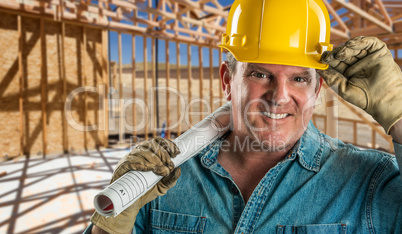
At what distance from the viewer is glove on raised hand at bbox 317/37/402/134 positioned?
3.83 ft

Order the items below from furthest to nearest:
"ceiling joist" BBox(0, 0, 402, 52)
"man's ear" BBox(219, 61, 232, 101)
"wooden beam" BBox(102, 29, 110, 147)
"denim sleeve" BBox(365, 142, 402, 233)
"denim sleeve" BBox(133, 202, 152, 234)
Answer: "wooden beam" BBox(102, 29, 110, 147) → "ceiling joist" BBox(0, 0, 402, 52) → "man's ear" BBox(219, 61, 232, 101) → "denim sleeve" BBox(133, 202, 152, 234) → "denim sleeve" BBox(365, 142, 402, 233)

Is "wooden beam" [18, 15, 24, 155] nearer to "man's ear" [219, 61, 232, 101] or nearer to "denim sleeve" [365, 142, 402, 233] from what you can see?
"man's ear" [219, 61, 232, 101]

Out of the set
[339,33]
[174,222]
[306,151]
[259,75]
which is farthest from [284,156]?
[339,33]

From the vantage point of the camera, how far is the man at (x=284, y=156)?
4.07ft

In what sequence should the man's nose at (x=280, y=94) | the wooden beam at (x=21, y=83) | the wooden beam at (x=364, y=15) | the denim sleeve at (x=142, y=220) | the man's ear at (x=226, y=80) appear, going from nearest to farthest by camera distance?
the man's nose at (x=280, y=94) → the denim sleeve at (x=142, y=220) → the man's ear at (x=226, y=80) → the wooden beam at (x=364, y=15) → the wooden beam at (x=21, y=83)

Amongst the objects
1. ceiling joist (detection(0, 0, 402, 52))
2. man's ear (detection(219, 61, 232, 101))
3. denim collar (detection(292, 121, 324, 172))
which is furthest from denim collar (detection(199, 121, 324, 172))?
ceiling joist (detection(0, 0, 402, 52))

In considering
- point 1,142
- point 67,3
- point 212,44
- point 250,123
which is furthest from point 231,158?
point 212,44

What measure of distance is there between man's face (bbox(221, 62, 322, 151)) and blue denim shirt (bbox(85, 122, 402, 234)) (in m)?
0.14

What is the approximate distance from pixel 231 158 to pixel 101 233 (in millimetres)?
883

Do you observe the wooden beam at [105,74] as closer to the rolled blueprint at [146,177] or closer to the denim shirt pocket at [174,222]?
the rolled blueprint at [146,177]

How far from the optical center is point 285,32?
1.49 metres

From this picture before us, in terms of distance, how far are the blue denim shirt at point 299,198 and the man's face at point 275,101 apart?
0.45 feet

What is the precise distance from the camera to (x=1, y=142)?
701cm

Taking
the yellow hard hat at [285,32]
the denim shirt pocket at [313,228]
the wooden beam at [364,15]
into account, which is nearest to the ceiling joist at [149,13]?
the wooden beam at [364,15]
